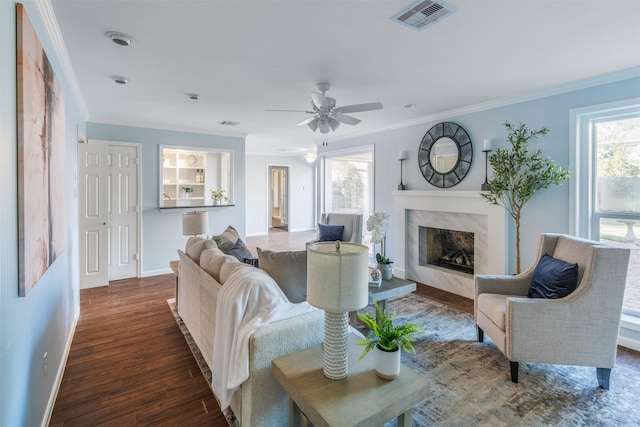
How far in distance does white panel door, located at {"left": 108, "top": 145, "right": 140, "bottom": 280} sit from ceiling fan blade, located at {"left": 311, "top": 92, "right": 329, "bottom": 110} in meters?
3.52

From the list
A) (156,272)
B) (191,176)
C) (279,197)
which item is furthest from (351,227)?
(279,197)

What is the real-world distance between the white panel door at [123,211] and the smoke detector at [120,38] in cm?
303

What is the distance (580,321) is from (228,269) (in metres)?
2.47

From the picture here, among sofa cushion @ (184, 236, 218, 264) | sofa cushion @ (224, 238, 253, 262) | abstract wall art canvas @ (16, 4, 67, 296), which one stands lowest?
sofa cushion @ (224, 238, 253, 262)

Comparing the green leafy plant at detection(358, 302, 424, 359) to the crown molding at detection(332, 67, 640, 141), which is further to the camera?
the crown molding at detection(332, 67, 640, 141)

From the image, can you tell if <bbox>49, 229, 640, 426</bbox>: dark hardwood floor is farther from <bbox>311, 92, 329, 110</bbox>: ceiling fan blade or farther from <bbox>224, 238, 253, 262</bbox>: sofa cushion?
<bbox>311, 92, 329, 110</bbox>: ceiling fan blade

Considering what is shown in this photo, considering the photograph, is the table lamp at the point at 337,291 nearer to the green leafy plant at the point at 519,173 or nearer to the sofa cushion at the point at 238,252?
the sofa cushion at the point at 238,252

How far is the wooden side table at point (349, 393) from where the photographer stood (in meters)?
1.26

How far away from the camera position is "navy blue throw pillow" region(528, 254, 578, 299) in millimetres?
2342

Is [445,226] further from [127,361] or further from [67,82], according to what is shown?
[67,82]

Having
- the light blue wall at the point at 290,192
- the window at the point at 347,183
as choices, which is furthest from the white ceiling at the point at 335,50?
the light blue wall at the point at 290,192

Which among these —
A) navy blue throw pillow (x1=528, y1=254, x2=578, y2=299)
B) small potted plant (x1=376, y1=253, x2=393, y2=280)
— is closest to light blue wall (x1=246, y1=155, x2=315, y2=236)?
small potted plant (x1=376, y1=253, x2=393, y2=280)

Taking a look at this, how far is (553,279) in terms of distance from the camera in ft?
8.00

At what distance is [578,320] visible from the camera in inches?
87.9
